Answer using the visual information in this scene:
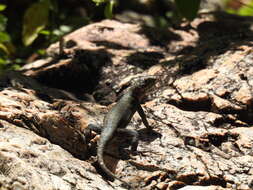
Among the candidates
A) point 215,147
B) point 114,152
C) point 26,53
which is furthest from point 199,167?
point 26,53

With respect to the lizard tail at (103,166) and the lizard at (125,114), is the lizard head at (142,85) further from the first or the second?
the lizard tail at (103,166)

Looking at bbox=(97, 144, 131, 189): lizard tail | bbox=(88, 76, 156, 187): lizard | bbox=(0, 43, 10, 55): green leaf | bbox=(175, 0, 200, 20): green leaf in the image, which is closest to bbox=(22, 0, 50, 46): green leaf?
bbox=(0, 43, 10, 55): green leaf

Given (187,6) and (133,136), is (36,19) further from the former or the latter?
(133,136)

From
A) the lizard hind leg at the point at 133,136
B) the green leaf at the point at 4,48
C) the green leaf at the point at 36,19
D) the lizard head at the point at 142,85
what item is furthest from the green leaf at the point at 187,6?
the green leaf at the point at 4,48

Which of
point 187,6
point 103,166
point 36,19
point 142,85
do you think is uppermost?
point 187,6

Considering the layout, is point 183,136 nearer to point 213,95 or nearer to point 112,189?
point 213,95

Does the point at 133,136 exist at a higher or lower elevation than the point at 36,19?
lower

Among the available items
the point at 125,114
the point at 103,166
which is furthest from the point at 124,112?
the point at 103,166

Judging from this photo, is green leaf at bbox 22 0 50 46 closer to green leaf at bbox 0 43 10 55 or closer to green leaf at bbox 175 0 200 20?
Answer: green leaf at bbox 0 43 10 55
